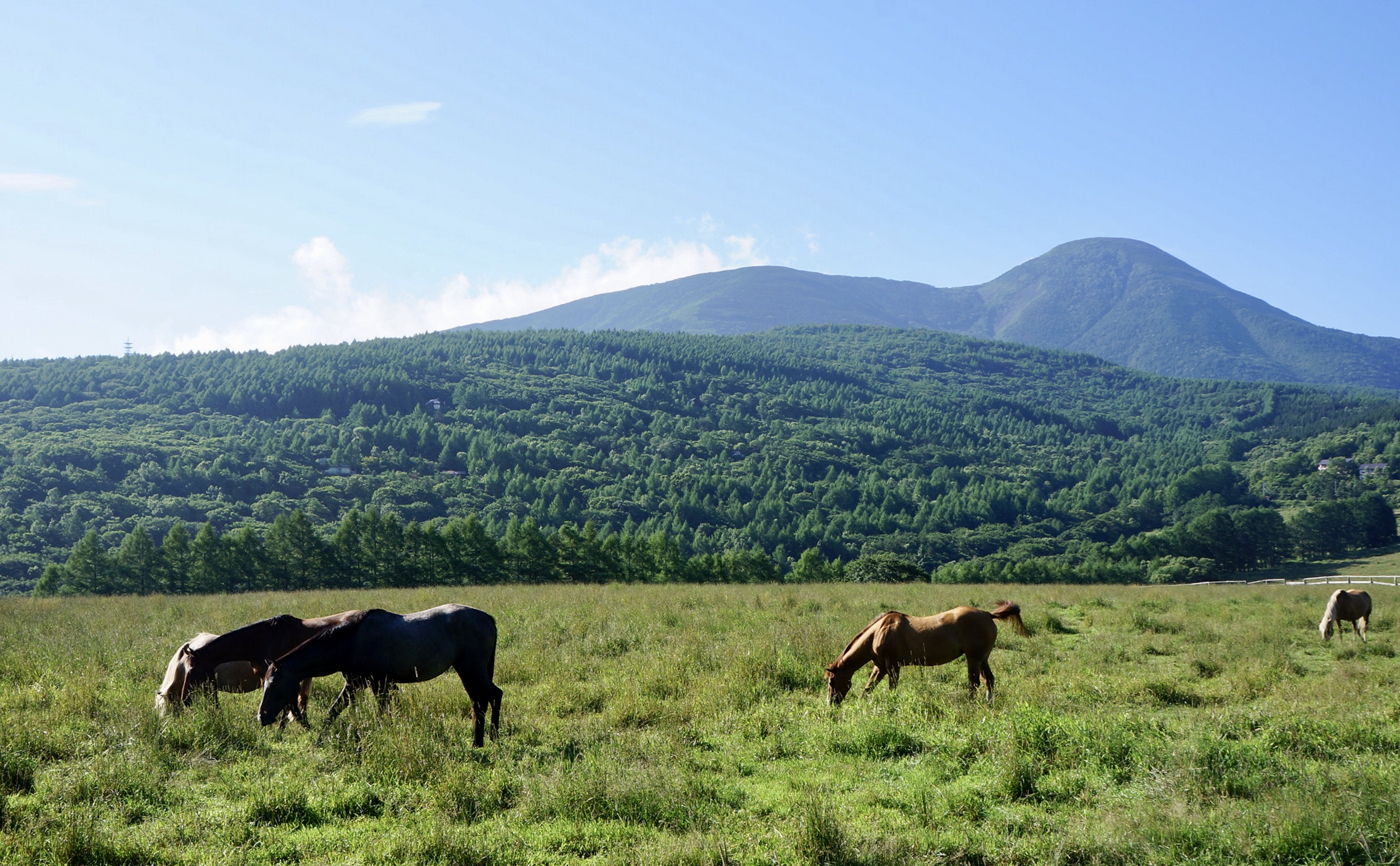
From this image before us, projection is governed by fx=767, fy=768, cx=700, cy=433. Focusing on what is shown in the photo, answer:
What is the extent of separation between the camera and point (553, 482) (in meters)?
124

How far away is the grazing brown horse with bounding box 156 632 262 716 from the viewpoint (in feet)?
30.3

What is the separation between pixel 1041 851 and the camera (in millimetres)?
5344

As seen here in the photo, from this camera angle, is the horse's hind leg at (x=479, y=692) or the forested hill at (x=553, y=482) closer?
the horse's hind leg at (x=479, y=692)

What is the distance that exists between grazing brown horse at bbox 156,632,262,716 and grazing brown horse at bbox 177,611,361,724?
0.04 meters

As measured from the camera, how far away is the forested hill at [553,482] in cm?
5153

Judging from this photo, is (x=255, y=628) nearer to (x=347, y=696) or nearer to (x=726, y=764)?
(x=347, y=696)

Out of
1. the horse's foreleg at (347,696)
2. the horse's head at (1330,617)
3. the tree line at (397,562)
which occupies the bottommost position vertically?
the tree line at (397,562)

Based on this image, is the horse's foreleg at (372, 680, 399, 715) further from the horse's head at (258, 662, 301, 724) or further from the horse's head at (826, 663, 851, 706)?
the horse's head at (826, 663, 851, 706)

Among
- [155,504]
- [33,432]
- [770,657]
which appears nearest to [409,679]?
[770,657]

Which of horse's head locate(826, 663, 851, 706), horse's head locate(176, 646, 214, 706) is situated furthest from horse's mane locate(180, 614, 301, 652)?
horse's head locate(826, 663, 851, 706)

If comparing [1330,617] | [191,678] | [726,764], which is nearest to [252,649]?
[191,678]

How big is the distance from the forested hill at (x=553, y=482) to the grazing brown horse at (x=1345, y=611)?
109 ft

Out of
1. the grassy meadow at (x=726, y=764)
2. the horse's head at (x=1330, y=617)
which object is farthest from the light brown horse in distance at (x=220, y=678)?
the horse's head at (x=1330, y=617)

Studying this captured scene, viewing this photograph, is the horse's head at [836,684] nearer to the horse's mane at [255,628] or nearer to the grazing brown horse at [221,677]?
the horse's mane at [255,628]
